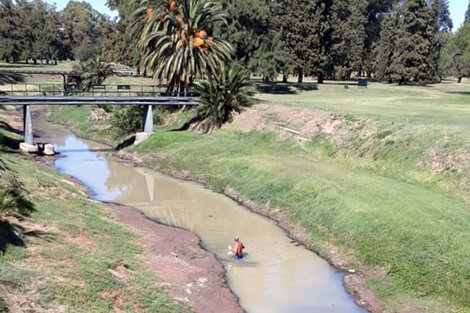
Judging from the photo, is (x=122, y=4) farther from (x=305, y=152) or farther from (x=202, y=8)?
(x=305, y=152)

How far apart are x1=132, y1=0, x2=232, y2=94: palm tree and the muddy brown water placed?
38.1 ft

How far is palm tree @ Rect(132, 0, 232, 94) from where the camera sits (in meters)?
54.3

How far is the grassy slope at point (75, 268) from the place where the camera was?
15961 mm

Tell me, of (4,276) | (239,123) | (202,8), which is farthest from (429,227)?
(202,8)

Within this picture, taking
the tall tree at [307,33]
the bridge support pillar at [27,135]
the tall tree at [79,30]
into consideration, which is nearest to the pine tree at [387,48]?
the tall tree at [307,33]

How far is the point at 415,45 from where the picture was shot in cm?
8538

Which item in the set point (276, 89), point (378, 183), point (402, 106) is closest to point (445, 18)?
point (276, 89)

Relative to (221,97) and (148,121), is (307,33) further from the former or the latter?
(148,121)

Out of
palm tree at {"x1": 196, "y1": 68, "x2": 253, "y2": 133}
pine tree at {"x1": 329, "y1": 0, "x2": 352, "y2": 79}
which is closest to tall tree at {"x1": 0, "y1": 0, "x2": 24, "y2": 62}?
pine tree at {"x1": 329, "y1": 0, "x2": 352, "y2": 79}

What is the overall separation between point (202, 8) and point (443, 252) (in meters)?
41.2

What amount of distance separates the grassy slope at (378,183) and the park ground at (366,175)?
58mm

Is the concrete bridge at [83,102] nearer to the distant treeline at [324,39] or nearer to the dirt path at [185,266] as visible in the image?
the distant treeline at [324,39]

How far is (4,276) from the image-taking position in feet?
52.7

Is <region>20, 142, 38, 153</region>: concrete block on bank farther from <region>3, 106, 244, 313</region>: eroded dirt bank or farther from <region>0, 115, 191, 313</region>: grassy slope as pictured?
<region>0, 115, 191, 313</region>: grassy slope
